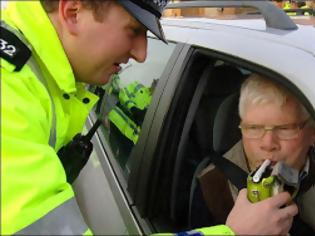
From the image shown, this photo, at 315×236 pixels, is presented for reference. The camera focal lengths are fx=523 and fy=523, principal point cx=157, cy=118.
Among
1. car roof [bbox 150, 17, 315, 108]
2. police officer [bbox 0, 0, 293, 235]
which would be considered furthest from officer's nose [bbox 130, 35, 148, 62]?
car roof [bbox 150, 17, 315, 108]

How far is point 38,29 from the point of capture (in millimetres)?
1212

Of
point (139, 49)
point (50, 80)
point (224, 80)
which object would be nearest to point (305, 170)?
point (224, 80)

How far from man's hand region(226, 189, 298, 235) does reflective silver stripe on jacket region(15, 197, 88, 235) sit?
0.36 metres

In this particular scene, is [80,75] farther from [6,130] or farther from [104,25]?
[6,130]

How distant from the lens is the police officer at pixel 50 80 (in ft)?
3.21

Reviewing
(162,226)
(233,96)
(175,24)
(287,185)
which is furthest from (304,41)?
(162,226)

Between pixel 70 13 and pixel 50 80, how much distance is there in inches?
6.7

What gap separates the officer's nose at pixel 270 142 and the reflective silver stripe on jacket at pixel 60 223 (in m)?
0.78

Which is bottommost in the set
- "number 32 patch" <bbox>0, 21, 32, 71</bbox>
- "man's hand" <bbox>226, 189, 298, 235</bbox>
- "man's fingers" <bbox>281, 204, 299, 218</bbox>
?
"man's fingers" <bbox>281, 204, 299, 218</bbox>

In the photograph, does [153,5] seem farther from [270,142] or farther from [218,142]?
[218,142]

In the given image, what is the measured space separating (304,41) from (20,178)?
0.89 m

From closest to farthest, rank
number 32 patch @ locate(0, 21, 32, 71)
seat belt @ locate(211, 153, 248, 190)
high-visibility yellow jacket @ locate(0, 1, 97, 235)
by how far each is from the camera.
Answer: high-visibility yellow jacket @ locate(0, 1, 97, 235)
number 32 patch @ locate(0, 21, 32, 71)
seat belt @ locate(211, 153, 248, 190)

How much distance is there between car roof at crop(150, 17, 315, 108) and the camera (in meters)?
1.36

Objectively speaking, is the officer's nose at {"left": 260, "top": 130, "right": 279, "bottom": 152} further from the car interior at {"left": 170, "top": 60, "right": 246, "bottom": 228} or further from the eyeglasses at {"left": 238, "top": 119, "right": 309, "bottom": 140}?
the car interior at {"left": 170, "top": 60, "right": 246, "bottom": 228}
